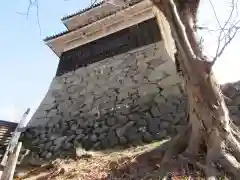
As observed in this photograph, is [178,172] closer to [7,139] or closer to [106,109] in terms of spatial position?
[106,109]

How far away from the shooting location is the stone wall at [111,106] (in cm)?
678

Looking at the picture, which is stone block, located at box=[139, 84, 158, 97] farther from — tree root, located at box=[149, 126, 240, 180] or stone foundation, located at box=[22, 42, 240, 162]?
tree root, located at box=[149, 126, 240, 180]

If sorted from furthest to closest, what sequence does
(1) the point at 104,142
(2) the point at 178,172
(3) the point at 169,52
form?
(3) the point at 169,52, (1) the point at 104,142, (2) the point at 178,172

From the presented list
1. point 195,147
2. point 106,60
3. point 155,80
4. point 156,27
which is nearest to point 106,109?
point 155,80

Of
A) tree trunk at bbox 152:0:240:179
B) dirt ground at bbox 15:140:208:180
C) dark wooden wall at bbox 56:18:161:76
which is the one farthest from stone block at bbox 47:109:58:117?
tree trunk at bbox 152:0:240:179

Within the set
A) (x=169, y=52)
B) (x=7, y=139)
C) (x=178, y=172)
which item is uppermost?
(x=169, y=52)

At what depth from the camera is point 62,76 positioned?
9781 millimetres

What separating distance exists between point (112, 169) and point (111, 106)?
10.7 ft

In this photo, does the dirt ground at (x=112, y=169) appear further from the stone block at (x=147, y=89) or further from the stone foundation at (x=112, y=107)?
the stone block at (x=147, y=89)

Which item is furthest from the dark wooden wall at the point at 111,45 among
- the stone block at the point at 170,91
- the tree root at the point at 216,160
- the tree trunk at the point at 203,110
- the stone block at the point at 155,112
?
the tree root at the point at 216,160

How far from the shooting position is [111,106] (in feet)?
25.6

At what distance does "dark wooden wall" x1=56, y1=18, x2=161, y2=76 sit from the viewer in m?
9.12

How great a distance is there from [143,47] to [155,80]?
1.43 m

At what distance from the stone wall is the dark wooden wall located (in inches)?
8.4
